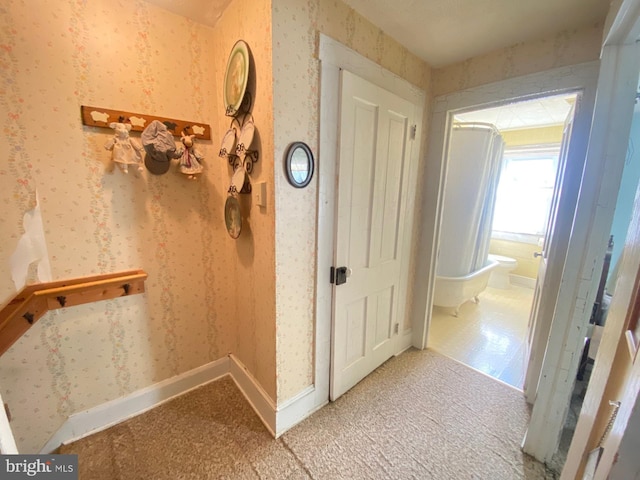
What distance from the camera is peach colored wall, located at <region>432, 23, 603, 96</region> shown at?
1.42m

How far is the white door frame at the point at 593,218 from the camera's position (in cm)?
104

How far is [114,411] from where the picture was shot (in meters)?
1.50

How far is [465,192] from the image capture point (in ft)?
9.39

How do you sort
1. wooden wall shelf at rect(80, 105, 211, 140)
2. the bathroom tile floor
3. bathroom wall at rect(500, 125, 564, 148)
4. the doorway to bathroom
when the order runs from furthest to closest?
bathroom wall at rect(500, 125, 564, 148) < the doorway to bathroom < the bathroom tile floor < wooden wall shelf at rect(80, 105, 211, 140)

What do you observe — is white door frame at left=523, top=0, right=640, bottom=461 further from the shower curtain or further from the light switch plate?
the shower curtain

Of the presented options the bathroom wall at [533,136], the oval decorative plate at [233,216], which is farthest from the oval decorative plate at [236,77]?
the bathroom wall at [533,136]

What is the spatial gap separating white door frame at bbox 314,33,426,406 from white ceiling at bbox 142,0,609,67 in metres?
0.23

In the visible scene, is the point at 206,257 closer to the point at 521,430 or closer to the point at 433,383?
the point at 433,383

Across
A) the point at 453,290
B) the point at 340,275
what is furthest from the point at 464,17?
the point at 453,290

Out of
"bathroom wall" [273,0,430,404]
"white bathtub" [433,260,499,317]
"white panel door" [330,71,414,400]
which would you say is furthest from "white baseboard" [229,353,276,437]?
"white bathtub" [433,260,499,317]

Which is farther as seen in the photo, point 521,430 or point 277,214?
point 521,430

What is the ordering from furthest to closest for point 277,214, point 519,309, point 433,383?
point 519,309 < point 433,383 < point 277,214

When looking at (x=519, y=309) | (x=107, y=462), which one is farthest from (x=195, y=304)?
(x=519, y=309)

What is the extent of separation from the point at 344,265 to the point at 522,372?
5.92ft
